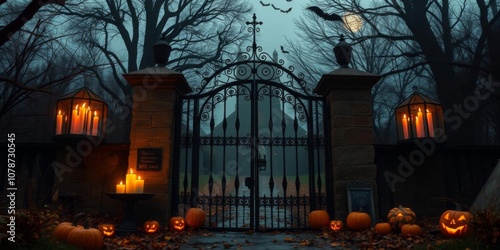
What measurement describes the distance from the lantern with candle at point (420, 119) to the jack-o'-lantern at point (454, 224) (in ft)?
7.11

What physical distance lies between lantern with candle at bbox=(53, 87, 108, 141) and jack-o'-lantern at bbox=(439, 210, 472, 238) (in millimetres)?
5510

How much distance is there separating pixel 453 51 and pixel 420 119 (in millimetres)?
8180

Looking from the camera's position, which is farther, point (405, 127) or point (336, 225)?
point (405, 127)

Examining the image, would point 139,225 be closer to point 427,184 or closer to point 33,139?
point 427,184

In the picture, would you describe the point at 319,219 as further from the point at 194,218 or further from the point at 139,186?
the point at 139,186

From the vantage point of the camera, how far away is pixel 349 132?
6.12m

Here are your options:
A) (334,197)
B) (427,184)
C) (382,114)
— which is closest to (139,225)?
(334,197)

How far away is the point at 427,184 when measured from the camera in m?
6.50

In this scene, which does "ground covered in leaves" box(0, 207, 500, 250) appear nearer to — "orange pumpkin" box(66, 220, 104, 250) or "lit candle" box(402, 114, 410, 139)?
"orange pumpkin" box(66, 220, 104, 250)

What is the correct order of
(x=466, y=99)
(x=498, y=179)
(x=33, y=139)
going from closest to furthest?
(x=498, y=179) < (x=466, y=99) < (x=33, y=139)

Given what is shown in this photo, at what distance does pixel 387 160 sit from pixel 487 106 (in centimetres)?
582

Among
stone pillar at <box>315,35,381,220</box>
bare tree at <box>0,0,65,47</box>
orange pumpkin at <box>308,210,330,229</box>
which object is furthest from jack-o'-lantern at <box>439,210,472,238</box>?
bare tree at <box>0,0,65,47</box>

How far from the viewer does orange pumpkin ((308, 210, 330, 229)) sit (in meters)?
5.86

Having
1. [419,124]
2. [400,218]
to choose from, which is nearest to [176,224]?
[400,218]
